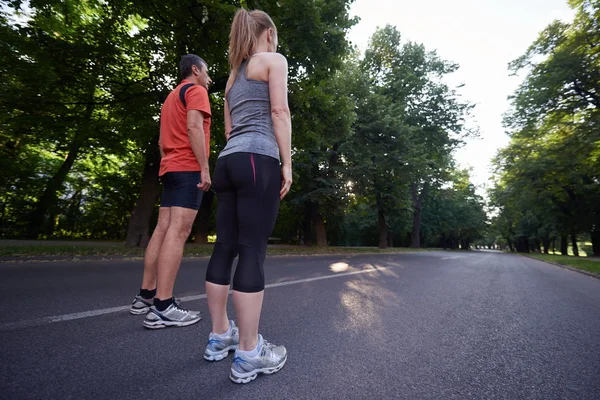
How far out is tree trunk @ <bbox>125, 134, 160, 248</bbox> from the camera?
29.8 ft

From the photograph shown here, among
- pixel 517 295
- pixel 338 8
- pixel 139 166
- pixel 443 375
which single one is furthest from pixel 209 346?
pixel 139 166

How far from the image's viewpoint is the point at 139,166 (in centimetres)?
1571

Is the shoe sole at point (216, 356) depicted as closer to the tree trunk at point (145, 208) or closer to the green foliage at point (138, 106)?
the green foliage at point (138, 106)

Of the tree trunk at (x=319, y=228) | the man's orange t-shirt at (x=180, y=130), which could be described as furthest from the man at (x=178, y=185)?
the tree trunk at (x=319, y=228)

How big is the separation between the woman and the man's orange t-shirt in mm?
707

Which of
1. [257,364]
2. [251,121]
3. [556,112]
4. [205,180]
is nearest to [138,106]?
[205,180]

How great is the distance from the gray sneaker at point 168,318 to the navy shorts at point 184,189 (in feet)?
2.86

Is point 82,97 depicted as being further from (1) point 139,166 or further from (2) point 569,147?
(2) point 569,147

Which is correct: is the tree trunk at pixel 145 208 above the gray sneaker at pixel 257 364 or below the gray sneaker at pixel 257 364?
above

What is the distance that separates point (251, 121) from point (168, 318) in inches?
67.0

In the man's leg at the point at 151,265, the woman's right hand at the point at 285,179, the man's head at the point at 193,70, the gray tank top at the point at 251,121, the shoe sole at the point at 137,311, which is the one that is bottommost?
the shoe sole at the point at 137,311

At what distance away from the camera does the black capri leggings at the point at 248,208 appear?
5.27 feet

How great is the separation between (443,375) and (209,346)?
142cm

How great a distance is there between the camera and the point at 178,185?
2562 mm
